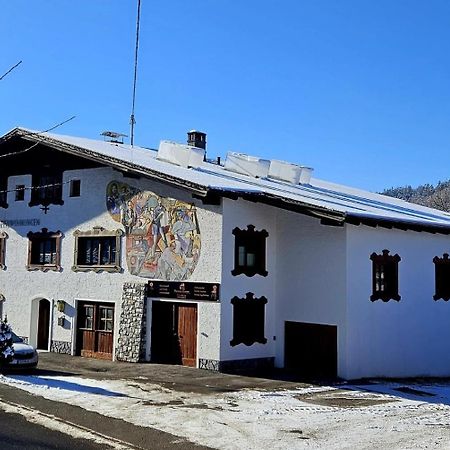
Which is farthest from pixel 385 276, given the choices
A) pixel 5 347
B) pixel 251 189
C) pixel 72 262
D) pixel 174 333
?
pixel 5 347

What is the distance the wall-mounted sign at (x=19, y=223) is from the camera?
25.2m

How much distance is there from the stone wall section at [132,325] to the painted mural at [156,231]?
25.6 inches

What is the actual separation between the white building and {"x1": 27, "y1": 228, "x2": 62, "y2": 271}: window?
8 cm

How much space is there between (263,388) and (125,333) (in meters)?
6.49

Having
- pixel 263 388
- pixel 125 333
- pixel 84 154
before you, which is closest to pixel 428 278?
pixel 263 388

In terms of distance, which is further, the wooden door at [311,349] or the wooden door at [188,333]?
the wooden door at [188,333]

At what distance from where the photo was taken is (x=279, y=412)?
1355 centimetres

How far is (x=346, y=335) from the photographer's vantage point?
1898cm

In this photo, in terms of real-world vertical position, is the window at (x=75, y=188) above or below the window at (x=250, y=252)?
above

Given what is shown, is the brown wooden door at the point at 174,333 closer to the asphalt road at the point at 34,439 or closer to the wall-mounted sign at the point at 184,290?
the wall-mounted sign at the point at 184,290

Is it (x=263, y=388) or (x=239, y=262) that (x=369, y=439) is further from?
(x=239, y=262)

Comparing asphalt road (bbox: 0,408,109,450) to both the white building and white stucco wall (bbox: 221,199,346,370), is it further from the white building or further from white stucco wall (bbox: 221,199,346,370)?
white stucco wall (bbox: 221,199,346,370)

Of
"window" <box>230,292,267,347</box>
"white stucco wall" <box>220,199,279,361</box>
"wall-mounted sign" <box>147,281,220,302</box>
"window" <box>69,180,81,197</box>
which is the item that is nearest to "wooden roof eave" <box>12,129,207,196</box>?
"white stucco wall" <box>220,199,279,361</box>

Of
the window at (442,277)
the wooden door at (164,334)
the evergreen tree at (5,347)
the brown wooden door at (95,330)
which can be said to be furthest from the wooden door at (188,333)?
the window at (442,277)
